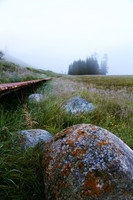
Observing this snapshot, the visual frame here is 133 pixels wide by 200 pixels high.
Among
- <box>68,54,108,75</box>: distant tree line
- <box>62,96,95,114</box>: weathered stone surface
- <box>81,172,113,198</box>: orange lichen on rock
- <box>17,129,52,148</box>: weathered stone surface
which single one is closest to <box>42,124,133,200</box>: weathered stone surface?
<box>81,172,113,198</box>: orange lichen on rock

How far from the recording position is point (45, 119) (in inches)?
120

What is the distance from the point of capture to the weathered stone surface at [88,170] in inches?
40.1

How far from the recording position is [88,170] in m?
1.07

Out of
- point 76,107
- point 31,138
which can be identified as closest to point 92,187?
point 31,138

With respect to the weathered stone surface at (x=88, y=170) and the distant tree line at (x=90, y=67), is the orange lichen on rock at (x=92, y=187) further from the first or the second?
the distant tree line at (x=90, y=67)

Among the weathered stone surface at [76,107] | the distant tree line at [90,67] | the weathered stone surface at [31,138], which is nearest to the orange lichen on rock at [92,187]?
the weathered stone surface at [31,138]

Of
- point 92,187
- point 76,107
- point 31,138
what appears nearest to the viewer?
Result: point 92,187

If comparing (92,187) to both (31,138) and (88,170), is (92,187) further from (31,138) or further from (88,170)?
(31,138)

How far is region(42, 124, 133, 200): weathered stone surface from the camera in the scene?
1.02m

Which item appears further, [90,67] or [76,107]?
[90,67]

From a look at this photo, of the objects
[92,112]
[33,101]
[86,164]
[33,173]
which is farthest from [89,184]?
[33,101]

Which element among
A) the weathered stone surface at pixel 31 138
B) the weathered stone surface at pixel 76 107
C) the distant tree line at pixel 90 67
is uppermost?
the distant tree line at pixel 90 67

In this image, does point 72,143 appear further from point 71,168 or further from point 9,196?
point 9,196

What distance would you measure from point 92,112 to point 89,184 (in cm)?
282
